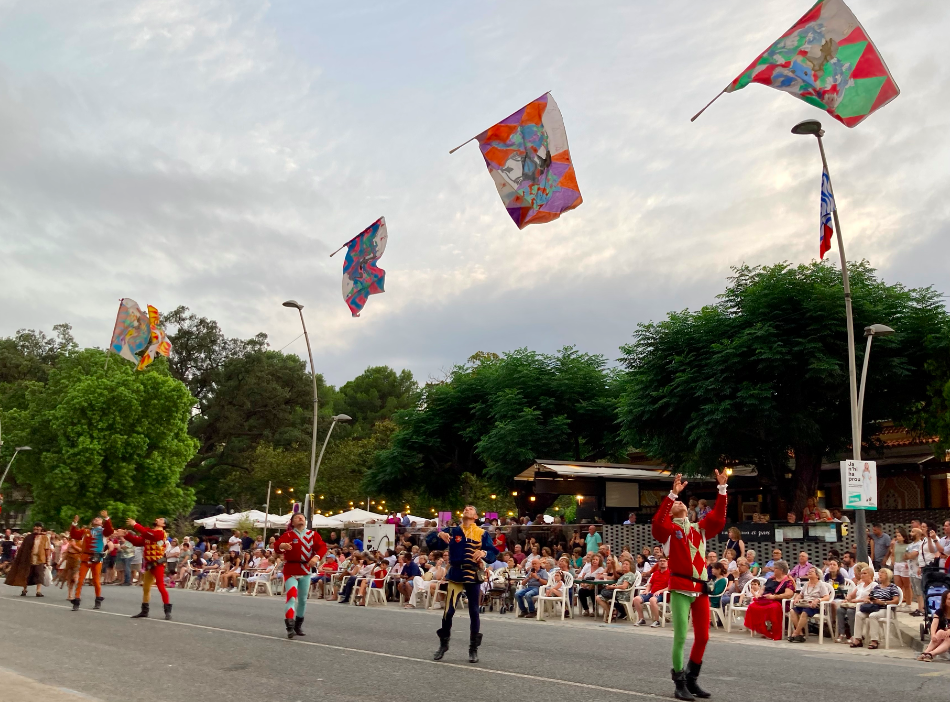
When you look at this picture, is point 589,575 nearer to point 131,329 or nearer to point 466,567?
point 466,567

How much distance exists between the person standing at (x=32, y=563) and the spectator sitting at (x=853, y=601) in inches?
730

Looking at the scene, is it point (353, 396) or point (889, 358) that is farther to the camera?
point (353, 396)

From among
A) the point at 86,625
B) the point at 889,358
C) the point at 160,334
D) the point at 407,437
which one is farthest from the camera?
the point at 407,437

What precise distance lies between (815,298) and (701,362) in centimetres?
416

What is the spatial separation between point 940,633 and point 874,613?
87.1 inches

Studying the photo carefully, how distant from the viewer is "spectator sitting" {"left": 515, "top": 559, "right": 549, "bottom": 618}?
2155 cm

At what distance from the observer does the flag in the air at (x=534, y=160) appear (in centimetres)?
1559

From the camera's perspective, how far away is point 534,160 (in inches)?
616

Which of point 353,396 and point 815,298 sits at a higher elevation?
point 353,396

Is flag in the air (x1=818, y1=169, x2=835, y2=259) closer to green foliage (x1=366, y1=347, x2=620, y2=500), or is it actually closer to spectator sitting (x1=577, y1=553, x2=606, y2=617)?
spectator sitting (x1=577, y1=553, x2=606, y2=617)

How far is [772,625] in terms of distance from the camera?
16531 mm

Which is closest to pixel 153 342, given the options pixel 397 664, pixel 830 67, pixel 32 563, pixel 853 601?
pixel 32 563

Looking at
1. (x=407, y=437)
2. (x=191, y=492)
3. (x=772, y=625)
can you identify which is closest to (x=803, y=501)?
(x=772, y=625)

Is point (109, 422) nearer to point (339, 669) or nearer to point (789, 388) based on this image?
point (789, 388)
